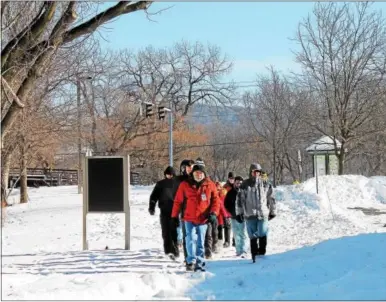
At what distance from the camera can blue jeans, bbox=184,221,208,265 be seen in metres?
9.41

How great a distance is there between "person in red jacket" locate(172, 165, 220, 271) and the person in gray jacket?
1.14m

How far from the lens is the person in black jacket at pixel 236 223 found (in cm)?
1220

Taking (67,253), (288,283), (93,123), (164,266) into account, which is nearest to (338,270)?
(288,283)

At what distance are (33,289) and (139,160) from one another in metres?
48.9

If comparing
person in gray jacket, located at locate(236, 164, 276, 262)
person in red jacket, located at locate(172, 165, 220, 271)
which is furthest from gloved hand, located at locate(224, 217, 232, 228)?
person in red jacket, located at locate(172, 165, 220, 271)

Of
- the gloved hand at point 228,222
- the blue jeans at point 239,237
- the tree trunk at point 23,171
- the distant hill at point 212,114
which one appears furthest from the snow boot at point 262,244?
the distant hill at point 212,114

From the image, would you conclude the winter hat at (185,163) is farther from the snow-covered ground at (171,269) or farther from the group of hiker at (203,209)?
the snow-covered ground at (171,269)

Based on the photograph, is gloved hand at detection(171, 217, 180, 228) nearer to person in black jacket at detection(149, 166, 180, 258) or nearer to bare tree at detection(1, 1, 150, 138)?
person in black jacket at detection(149, 166, 180, 258)

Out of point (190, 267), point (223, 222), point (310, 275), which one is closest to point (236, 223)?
point (223, 222)

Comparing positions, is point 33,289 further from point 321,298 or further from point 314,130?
point 314,130

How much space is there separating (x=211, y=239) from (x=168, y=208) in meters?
1.44

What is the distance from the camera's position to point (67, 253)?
12227 millimetres

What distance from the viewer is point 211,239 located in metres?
12.0

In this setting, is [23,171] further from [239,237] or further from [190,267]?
[190,267]
